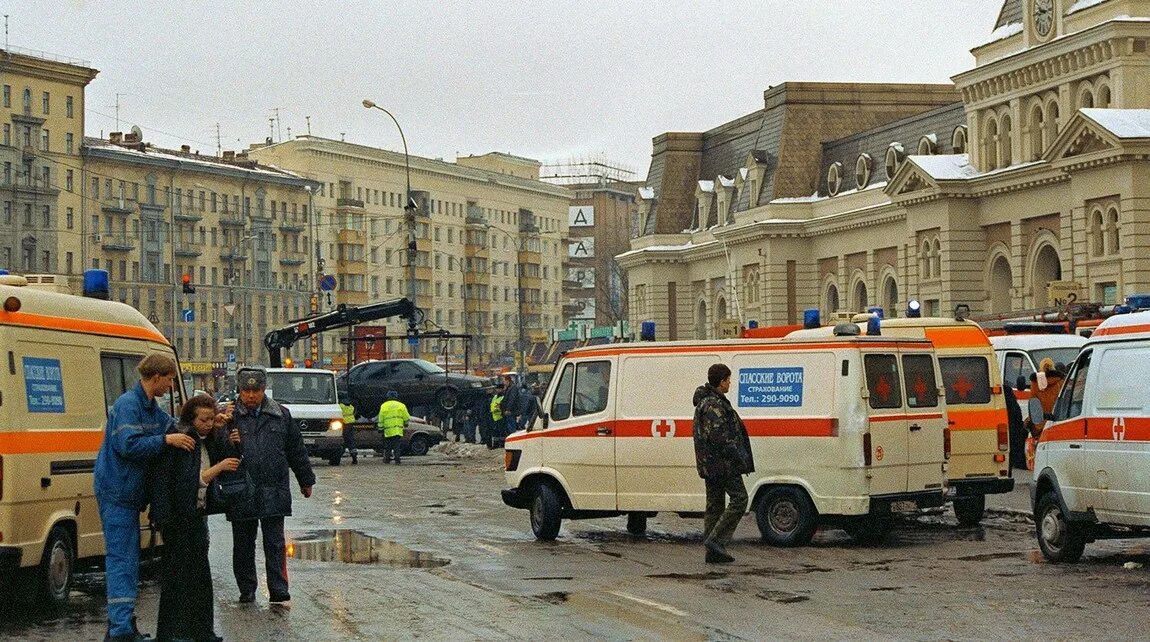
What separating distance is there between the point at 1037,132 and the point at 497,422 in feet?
78.4

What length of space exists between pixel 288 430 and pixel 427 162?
426ft

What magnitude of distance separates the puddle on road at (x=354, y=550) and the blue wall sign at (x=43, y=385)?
4.28m

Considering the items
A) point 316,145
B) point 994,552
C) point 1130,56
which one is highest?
point 316,145

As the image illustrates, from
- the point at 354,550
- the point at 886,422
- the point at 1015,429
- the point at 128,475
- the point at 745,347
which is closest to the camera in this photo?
the point at 128,475

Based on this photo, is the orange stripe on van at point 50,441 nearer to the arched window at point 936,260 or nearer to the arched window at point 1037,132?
the arched window at point 1037,132

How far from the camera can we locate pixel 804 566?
1673cm

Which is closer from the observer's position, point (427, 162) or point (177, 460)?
point (177, 460)

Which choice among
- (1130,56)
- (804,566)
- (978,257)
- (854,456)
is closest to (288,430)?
(804,566)

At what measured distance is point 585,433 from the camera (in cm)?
2003

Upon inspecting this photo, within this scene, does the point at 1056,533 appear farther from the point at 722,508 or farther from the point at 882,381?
the point at 722,508

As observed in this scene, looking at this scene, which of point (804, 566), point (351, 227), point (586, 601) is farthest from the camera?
point (351, 227)

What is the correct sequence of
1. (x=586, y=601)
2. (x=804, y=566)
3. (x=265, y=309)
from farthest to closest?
1. (x=265, y=309)
2. (x=804, y=566)
3. (x=586, y=601)

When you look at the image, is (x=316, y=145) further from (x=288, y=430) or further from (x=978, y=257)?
(x=288, y=430)

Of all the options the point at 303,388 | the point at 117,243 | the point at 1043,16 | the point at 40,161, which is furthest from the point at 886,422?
the point at 117,243
